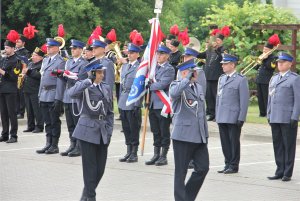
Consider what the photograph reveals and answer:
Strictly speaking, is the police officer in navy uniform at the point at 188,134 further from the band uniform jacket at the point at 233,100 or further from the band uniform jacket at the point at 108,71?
the band uniform jacket at the point at 108,71

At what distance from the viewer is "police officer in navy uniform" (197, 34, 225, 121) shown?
21.4m

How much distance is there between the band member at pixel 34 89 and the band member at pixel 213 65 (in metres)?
3.98

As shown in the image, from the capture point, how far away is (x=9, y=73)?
18.5 m

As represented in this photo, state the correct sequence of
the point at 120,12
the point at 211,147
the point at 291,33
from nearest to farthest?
1. the point at 211,147
2. the point at 291,33
3. the point at 120,12

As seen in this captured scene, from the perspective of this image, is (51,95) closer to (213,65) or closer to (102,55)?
(102,55)

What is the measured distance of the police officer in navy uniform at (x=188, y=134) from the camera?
11.2 meters

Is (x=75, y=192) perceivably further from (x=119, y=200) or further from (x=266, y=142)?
(x=266, y=142)

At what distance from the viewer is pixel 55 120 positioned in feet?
55.6

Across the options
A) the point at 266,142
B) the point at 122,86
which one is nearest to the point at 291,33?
the point at 266,142

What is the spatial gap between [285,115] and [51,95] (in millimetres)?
4915

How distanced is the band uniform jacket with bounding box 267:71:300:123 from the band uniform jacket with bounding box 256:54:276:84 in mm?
7828

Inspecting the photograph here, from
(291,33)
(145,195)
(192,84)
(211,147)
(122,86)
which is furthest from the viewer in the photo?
(291,33)

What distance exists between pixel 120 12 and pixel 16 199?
25128 millimetres

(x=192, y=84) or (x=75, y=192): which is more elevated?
(x=192, y=84)
